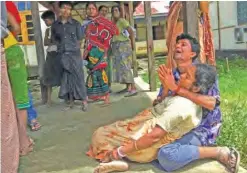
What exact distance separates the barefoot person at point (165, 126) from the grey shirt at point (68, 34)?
2.26 m

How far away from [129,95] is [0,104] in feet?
12.4

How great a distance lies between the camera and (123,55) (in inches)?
274

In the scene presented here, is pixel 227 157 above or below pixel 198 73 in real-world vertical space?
below

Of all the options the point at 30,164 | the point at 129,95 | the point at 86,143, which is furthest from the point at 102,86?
the point at 30,164

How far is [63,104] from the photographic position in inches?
257

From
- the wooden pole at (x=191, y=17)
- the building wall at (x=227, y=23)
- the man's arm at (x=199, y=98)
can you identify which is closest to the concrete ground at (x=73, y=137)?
the man's arm at (x=199, y=98)

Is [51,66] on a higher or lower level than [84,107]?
higher

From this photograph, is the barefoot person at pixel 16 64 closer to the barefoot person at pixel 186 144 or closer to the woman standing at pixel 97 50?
the barefoot person at pixel 186 144

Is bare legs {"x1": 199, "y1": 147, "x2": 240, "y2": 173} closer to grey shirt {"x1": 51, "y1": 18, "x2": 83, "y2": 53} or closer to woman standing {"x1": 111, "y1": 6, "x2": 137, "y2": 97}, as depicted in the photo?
grey shirt {"x1": 51, "y1": 18, "x2": 83, "y2": 53}

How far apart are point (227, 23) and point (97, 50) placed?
8.62 m

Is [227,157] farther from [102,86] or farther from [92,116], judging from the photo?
[102,86]

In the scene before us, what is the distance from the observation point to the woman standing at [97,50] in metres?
6.23

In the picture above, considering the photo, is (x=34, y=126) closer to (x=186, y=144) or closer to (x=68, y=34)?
(x=68, y=34)

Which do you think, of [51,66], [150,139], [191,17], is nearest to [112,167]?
[150,139]
